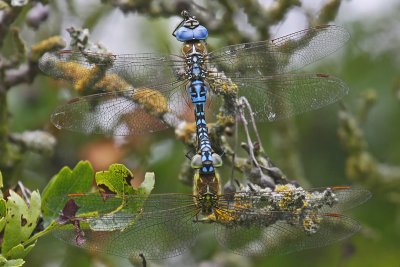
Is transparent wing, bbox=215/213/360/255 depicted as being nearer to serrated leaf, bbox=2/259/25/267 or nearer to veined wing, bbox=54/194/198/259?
veined wing, bbox=54/194/198/259

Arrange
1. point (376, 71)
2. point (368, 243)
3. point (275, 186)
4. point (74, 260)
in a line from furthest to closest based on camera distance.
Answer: point (376, 71), point (368, 243), point (74, 260), point (275, 186)

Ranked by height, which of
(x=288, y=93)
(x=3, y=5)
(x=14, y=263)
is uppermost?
(x=3, y=5)

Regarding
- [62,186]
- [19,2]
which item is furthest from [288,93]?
[19,2]

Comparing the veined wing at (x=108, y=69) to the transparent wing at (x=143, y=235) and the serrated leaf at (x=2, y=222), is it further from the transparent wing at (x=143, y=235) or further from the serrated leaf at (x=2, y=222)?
the serrated leaf at (x=2, y=222)

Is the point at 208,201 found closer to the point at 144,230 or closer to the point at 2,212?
the point at 144,230

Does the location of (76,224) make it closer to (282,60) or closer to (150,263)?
(150,263)

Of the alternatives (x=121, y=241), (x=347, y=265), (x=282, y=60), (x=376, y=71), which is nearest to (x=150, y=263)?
(x=121, y=241)
